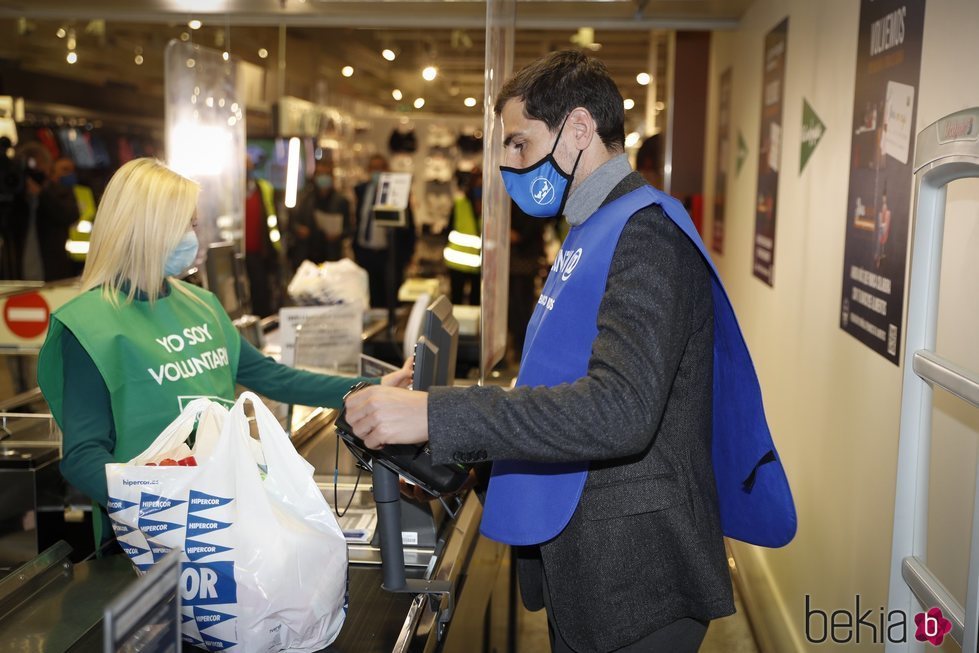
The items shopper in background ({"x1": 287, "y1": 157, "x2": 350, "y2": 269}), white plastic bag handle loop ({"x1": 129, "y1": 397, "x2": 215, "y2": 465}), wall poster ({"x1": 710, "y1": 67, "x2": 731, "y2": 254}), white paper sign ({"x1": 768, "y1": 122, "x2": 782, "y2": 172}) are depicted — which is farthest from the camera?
shopper in background ({"x1": 287, "y1": 157, "x2": 350, "y2": 269})

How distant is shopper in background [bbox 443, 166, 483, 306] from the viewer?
9180 millimetres

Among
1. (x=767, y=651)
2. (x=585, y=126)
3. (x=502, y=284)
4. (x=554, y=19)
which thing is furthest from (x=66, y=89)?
(x=585, y=126)

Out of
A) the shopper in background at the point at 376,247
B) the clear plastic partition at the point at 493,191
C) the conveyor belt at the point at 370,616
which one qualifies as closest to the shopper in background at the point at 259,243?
the shopper in background at the point at 376,247

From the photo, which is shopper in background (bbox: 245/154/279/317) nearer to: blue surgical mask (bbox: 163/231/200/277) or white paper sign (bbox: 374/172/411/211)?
white paper sign (bbox: 374/172/411/211)

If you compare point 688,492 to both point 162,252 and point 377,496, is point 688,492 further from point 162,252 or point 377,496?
point 162,252

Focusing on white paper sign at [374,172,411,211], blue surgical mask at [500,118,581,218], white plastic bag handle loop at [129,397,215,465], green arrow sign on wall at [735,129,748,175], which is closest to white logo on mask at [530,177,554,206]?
blue surgical mask at [500,118,581,218]

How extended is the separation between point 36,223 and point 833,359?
7.27m

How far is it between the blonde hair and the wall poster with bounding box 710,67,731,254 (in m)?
4.38

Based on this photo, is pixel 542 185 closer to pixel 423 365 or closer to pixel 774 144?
pixel 423 365

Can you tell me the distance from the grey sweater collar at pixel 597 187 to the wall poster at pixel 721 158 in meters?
4.58

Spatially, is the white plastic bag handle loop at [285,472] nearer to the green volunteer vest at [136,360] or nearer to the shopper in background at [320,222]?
the green volunteer vest at [136,360]

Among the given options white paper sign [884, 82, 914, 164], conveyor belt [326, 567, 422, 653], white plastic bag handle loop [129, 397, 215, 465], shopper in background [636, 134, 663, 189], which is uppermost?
shopper in background [636, 134, 663, 189]

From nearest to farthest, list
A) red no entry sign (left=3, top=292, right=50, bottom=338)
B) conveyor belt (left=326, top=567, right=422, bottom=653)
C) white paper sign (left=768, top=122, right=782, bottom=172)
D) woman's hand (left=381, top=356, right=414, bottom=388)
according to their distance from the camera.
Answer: conveyor belt (left=326, top=567, right=422, bottom=653), woman's hand (left=381, top=356, right=414, bottom=388), white paper sign (left=768, top=122, right=782, bottom=172), red no entry sign (left=3, top=292, right=50, bottom=338)

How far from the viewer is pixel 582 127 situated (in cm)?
151
